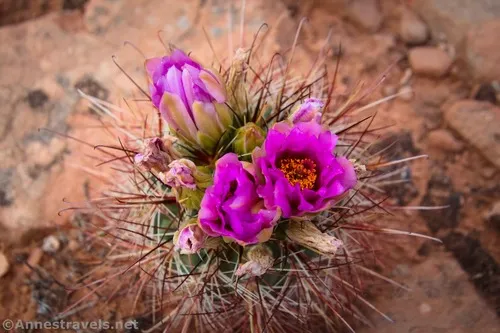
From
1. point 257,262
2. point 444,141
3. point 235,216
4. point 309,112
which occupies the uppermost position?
point 309,112

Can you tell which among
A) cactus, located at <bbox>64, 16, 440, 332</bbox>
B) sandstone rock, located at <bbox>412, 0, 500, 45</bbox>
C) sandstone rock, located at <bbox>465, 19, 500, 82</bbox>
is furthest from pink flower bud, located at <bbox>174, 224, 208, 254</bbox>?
sandstone rock, located at <bbox>412, 0, 500, 45</bbox>

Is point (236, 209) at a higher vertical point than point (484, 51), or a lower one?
higher

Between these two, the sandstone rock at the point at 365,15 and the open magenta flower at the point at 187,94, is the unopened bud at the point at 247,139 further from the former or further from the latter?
the sandstone rock at the point at 365,15

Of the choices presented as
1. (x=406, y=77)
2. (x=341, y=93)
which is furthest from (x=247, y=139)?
(x=406, y=77)

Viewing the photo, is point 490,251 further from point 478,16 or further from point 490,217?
point 478,16

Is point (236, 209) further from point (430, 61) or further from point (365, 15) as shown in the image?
point (365, 15)

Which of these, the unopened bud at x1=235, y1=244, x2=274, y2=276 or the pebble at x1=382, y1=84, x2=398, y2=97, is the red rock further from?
the pebble at x1=382, y1=84, x2=398, y2=97

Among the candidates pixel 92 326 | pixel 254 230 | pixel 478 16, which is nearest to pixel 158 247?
pixel 254 230
